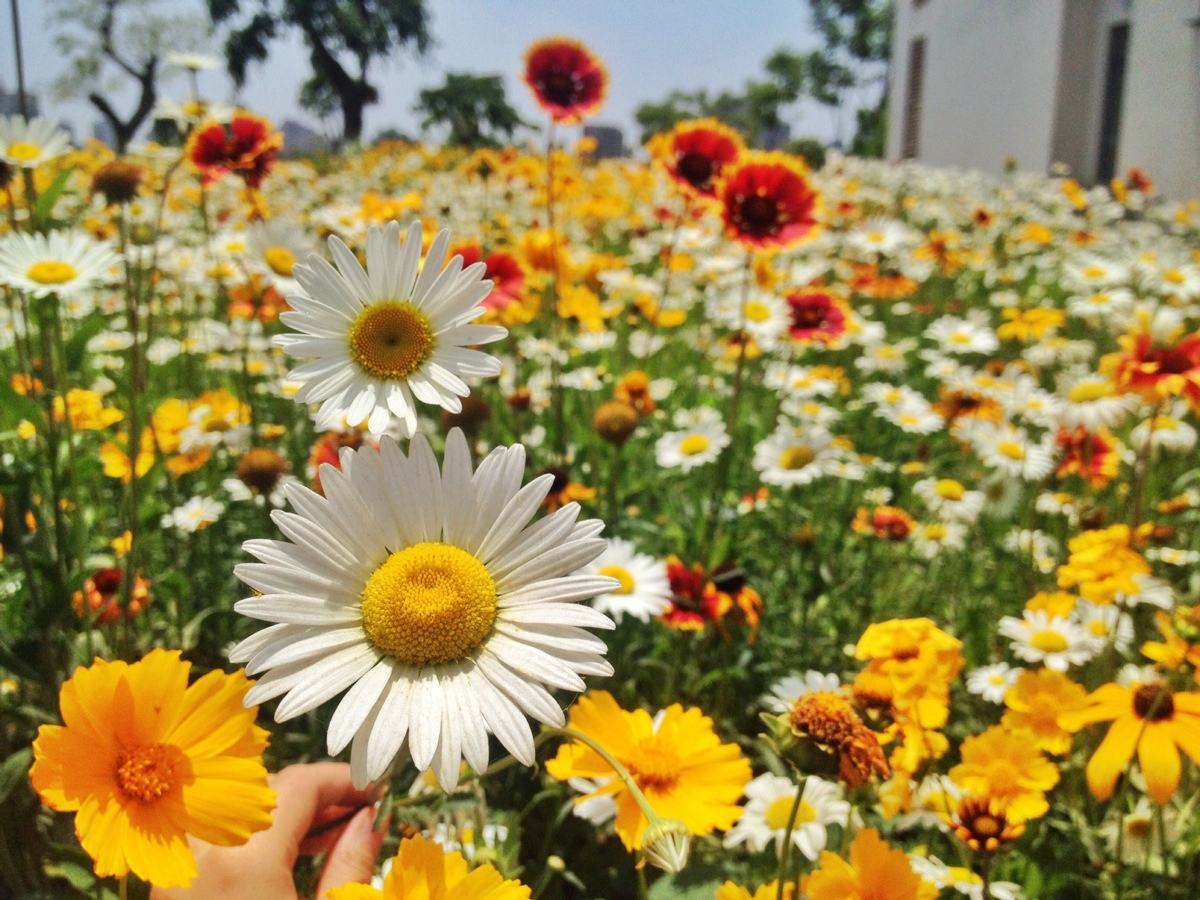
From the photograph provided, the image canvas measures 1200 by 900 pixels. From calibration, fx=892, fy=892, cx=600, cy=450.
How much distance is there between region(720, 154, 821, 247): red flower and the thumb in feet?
3.10

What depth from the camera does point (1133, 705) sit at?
29.7 inches

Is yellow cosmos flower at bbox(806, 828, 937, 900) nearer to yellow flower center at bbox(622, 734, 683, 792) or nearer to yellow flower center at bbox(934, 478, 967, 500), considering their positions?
yellow flower center at bbox(622, 734, 683, 792)

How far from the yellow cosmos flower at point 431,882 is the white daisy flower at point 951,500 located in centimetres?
143

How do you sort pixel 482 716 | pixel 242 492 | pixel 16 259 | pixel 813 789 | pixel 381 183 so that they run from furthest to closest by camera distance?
pixel 381 183 < pixel 242 492 < pixel 16 259 < pixel 813 789 < pixel 482 716

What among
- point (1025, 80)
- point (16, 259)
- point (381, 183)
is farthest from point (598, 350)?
point (1025, 80)

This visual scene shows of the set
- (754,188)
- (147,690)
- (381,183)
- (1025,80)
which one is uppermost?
Result: (1025,80)

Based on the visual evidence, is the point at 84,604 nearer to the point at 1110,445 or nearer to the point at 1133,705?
the point at 1133,705

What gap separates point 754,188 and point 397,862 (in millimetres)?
1074

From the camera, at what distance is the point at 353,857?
0.66m

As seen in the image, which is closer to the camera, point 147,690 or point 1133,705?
point 147,690

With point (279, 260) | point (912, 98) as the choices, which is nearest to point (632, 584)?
point (279, 260)

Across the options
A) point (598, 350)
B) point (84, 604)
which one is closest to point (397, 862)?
point (84, 604)

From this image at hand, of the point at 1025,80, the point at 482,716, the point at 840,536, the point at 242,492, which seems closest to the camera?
the point at 482,716

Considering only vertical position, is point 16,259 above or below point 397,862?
above
